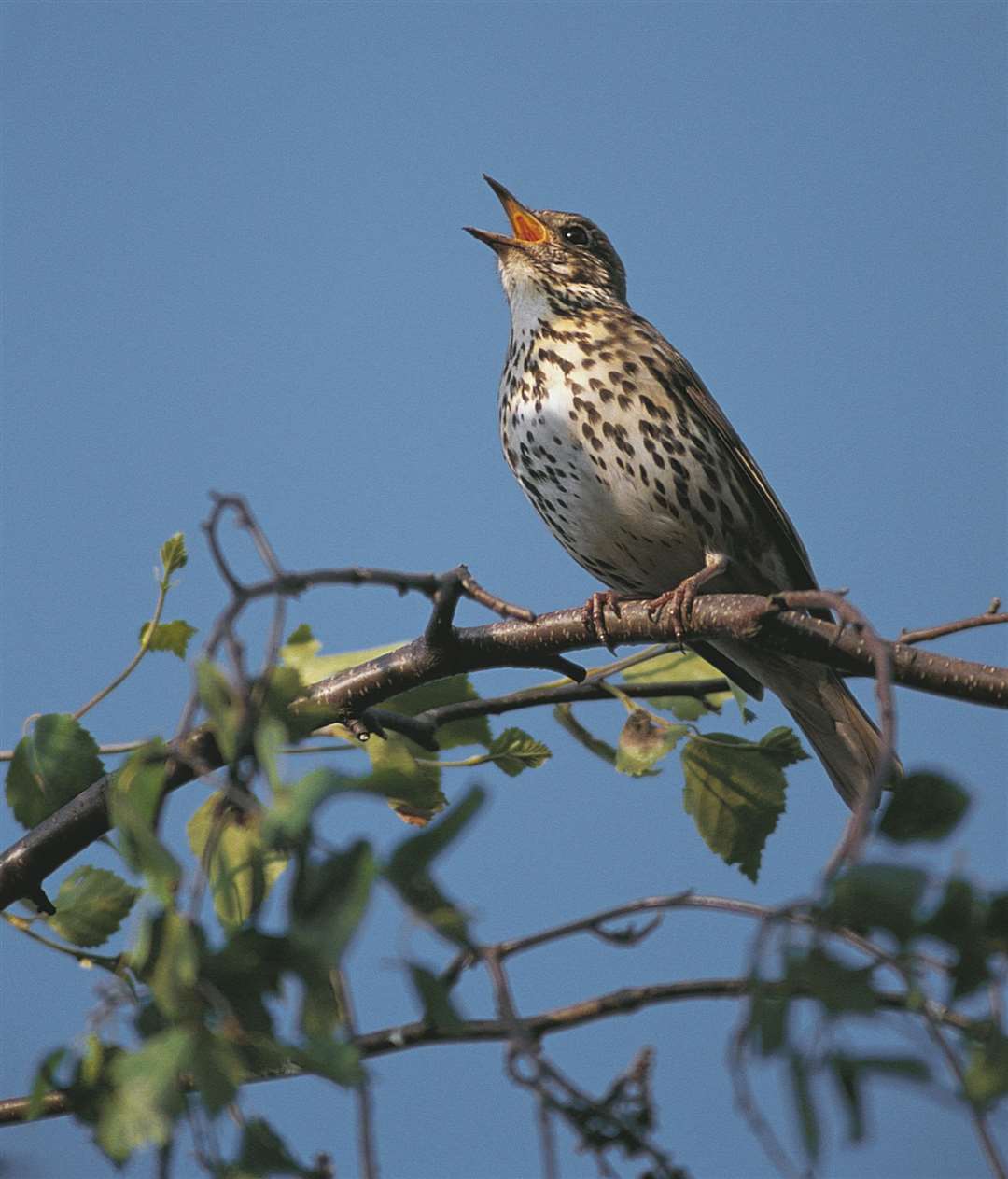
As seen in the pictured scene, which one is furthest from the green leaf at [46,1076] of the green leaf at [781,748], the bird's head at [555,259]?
the bird's head at [555,259]

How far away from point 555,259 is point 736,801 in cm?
349

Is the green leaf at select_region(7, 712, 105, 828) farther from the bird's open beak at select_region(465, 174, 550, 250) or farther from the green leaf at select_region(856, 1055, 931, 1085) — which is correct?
the bird's open beak at select_region(465, 174, 550, 250)

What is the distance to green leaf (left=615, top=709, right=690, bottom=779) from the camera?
368 centimetres

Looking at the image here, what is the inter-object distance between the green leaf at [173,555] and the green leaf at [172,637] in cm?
38

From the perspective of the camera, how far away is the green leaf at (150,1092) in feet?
5.30

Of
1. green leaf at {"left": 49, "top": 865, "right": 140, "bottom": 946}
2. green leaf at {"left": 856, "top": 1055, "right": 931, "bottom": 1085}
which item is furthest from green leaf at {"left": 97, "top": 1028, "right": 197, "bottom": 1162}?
green leaf at {"left": 49, "top": 865, "right": 140, "bottom": 946}

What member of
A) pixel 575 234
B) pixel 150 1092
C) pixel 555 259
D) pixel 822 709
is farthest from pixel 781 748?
pixel 575 234

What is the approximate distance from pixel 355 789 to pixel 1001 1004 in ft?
2.71

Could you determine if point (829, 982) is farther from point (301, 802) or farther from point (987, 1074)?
point (301, 802)

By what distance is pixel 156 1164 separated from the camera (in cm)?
171

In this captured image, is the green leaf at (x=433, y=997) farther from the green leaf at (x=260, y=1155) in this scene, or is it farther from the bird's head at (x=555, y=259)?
the bird's head at (x=555, y=259)

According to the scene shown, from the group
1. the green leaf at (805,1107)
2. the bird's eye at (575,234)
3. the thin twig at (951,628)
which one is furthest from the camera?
the bird's eye at (575,234)

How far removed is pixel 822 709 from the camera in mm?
5465

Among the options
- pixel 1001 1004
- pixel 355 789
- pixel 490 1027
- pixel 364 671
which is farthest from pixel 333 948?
pixel 364 671
